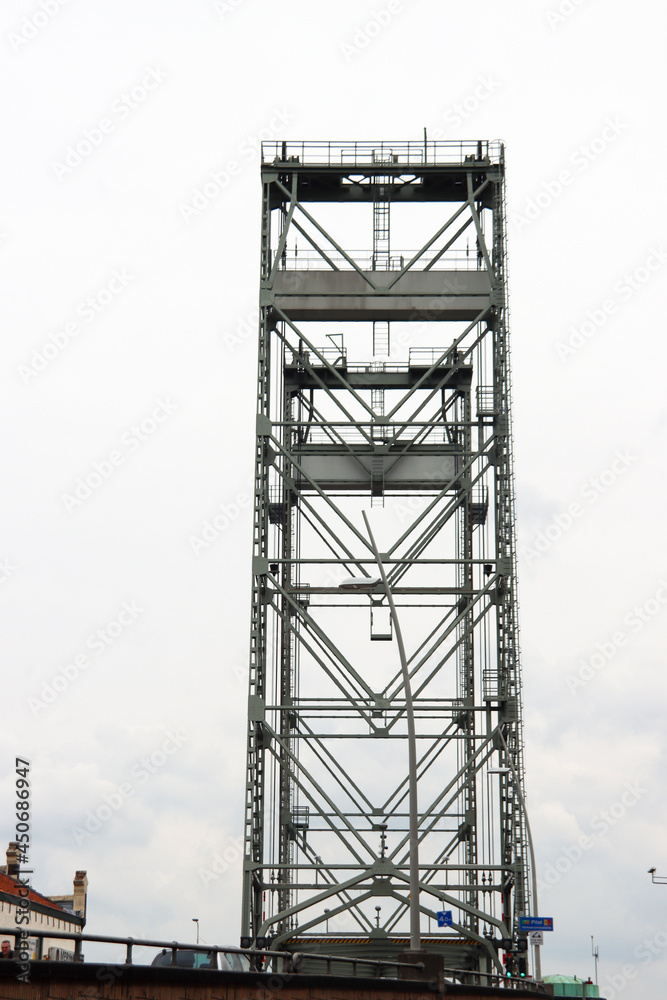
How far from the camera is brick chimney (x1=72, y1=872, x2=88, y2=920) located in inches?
4240

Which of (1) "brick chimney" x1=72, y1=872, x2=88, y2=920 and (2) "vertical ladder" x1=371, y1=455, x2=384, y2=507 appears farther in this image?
(1) "brick chimney" x1=72, y1=872, x2=88, y2=920

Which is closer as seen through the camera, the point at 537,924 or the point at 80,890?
the point at 537,924

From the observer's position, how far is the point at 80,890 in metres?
110

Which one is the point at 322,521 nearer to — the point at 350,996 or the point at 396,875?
the point at 396,875

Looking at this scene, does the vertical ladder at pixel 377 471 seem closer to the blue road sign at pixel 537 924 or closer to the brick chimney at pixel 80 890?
the blue road sign at pixel 537 924

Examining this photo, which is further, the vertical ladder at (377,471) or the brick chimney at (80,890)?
the brick chimney at (80,890)

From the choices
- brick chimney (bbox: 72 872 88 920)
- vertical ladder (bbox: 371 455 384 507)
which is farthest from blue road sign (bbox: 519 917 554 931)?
brick chimney (bbox: 72 872 88 920)

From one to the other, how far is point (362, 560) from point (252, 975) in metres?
24.8

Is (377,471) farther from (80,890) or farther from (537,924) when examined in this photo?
(80,890)

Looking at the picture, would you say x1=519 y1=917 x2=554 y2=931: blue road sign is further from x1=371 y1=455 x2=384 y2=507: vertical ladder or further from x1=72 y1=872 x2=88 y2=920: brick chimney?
x1=72 y1=872 x2=88 y2=920: brick chimney

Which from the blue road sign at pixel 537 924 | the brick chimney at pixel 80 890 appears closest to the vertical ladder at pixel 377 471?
the blue road sign at pixel 537 924

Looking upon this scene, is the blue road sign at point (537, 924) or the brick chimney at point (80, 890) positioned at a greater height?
the brick chimney at point (80, 890)

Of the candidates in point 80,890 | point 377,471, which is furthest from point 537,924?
point 80,890

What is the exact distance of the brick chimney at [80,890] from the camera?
108 m
